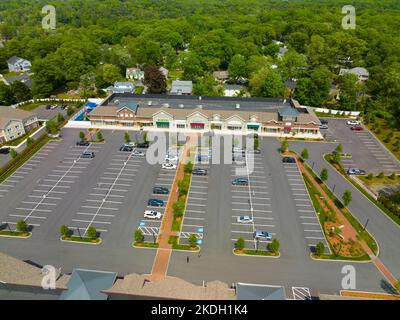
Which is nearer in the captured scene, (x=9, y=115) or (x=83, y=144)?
(x=83, y=144)

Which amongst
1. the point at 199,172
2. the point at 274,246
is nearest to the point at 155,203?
the point at 199,172

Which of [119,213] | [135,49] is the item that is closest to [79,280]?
[119,213]

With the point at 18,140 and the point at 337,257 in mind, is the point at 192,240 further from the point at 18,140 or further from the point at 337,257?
the point at 18,140

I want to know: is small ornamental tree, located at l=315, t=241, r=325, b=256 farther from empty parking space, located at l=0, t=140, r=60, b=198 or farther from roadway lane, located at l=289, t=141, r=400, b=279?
empty parking space, located at l=0, t=140, r=60, b=198

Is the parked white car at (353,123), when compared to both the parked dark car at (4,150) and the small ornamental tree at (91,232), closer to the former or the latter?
the small ornamental tree at (91,232)

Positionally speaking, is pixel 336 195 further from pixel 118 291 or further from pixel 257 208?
pixel 118 291

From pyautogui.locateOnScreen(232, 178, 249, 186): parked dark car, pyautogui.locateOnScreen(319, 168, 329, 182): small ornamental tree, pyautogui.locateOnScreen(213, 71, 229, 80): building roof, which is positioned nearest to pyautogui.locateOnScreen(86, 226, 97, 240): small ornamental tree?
pyautogui.locateOnScreen(232, 178, 249, 186): parked dark car
